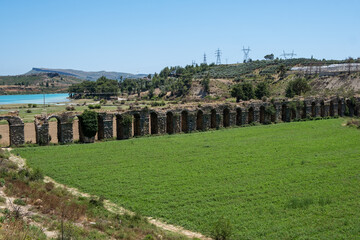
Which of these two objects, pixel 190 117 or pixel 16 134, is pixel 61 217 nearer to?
pixel 16 134

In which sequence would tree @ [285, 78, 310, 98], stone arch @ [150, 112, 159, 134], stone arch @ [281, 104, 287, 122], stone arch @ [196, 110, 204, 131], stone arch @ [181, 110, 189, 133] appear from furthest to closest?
Answer: tree @ [285, 78, 310, 98], stone arch @ [281, 104, 287, 122], stone arch @ [196, 110, 204, 131], stone arch @ [181, 110, 189, 133], stone arch @ [150, 112, 159, 134]

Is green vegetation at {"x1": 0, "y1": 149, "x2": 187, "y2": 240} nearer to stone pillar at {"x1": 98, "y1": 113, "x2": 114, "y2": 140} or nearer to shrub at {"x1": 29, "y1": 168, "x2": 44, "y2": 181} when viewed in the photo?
shrub at {"x1": 29, "y1": 168, "x2": 44, "y2": 181}

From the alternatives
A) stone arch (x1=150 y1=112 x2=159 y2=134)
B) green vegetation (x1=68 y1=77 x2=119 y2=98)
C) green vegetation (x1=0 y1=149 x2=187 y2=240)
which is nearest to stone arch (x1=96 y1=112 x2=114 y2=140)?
stone arch (x1=150 y1=112 x2=159 y2=134)

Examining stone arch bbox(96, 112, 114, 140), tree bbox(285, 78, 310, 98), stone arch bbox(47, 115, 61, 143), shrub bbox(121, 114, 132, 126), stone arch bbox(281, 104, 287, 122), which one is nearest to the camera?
stone arch bbox(47, 115, 61, 143)

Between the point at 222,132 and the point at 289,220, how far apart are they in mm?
Result: 20678

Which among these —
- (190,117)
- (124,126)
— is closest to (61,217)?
(124,126)

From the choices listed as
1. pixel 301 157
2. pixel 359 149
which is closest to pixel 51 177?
pixel 301 157

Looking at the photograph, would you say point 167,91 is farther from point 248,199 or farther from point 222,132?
point 248,199

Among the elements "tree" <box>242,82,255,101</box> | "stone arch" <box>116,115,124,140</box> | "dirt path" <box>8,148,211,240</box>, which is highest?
"tree" <box>242,82,255,101</box>

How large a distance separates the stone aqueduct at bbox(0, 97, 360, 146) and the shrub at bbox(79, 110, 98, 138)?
0.68 metres

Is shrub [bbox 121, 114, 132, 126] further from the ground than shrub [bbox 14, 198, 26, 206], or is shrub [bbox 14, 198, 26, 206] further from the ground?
shrub [bbox 121, 114, 132, 126]

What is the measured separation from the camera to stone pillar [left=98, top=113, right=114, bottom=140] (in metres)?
30.0

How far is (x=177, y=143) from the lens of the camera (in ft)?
92.5

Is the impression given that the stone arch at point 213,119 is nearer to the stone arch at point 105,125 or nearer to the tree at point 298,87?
the stone arch at point 105,125
